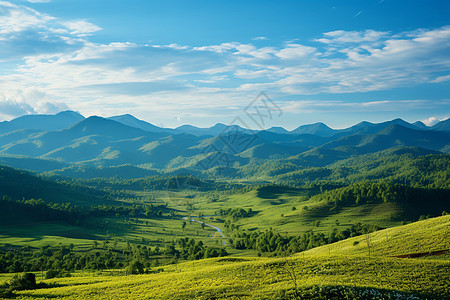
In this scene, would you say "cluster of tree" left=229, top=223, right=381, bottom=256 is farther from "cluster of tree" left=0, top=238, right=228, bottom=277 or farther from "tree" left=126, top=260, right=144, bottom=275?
"tree" left=126, top=260, right=144, bottom=275

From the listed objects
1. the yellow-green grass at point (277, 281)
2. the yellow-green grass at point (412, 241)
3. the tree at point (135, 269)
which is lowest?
the tree at point (135, 269)

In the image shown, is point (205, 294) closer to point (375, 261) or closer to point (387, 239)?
point (375, 261)

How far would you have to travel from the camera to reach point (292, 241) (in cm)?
15462

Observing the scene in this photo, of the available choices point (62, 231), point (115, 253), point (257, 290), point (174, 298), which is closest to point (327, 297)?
point (257, 290)

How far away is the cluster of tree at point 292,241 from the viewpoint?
468 ft

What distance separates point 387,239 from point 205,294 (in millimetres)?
59021

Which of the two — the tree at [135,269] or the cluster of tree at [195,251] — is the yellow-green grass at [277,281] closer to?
the tree at [135,269]

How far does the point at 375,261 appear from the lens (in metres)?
53.0

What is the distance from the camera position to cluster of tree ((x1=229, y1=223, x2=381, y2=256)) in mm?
142500

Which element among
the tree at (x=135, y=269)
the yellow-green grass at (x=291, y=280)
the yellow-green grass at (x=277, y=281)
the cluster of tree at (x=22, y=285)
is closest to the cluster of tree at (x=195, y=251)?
the tree at (x=135, y=269)

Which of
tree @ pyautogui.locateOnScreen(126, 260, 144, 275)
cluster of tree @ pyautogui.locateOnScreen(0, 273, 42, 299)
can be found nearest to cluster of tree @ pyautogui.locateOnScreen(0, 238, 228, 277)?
tree @ pyautogui.locateOnScreen(126, 260, 144, 275)

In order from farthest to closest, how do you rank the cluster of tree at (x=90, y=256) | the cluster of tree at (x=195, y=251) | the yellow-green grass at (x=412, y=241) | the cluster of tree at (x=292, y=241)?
the cluster of tree at (x=292, y=241) → the cluster of tree at (x=195, y=251) → the cluster of tree at (x=90, y=256) → the yellow-green grass at (x=412, y=241)

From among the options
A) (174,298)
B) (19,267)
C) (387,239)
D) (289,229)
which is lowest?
(289,229)

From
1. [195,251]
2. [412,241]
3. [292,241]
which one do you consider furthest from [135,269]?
[292,241]
